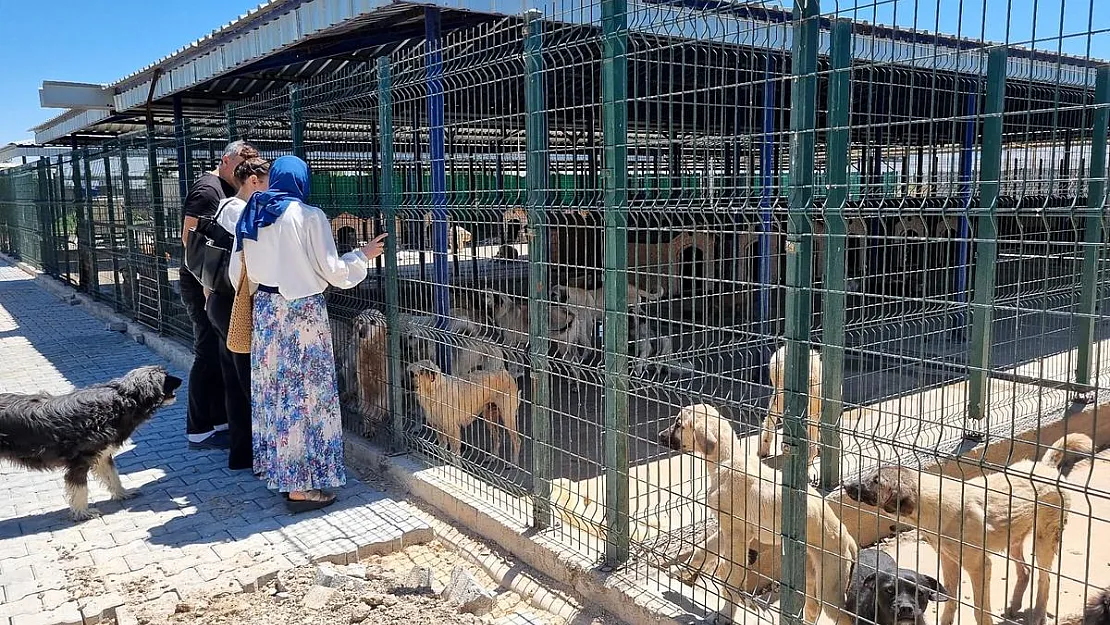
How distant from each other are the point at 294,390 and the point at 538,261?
1.75 meters

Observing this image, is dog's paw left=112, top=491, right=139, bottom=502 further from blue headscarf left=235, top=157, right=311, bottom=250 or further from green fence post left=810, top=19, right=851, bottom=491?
green fence post left=810, top=19, right=851, bottom=491

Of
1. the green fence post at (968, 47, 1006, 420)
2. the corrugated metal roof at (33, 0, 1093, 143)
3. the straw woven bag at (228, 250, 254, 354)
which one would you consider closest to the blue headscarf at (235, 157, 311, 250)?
the straw woven bag at (228, 250, 254, 354)

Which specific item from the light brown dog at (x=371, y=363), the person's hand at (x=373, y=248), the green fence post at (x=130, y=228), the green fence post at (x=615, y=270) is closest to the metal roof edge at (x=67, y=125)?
the green fence post at (x=130, y=228)

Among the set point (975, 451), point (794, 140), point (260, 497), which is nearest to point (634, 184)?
point (794, 140)

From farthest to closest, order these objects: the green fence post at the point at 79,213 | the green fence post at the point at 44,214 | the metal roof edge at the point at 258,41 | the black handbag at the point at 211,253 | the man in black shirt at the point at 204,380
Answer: the green fence post at the point at 44,214 → the green fence post at the point at 79,213 → the metal roof edge at the point at 258,41 → the man in black shirt at the point at 204,380 → the black handbag at the point at 211,253

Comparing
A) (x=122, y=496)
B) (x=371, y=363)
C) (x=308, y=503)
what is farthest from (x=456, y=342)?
(x=122, y=496)

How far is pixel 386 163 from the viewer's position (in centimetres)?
519

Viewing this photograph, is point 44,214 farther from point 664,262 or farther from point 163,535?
point 664,262

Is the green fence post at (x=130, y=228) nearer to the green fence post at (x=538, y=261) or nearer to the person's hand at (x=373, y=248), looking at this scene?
the person's hand at (x=373, y=248)

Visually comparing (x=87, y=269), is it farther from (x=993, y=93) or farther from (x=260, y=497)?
(x=993, y=93)

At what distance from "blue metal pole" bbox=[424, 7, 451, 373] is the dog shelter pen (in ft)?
0.07

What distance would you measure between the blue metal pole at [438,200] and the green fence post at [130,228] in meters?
6.75

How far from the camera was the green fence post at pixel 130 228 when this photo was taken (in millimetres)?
10320

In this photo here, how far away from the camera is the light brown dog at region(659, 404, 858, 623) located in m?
3.33
